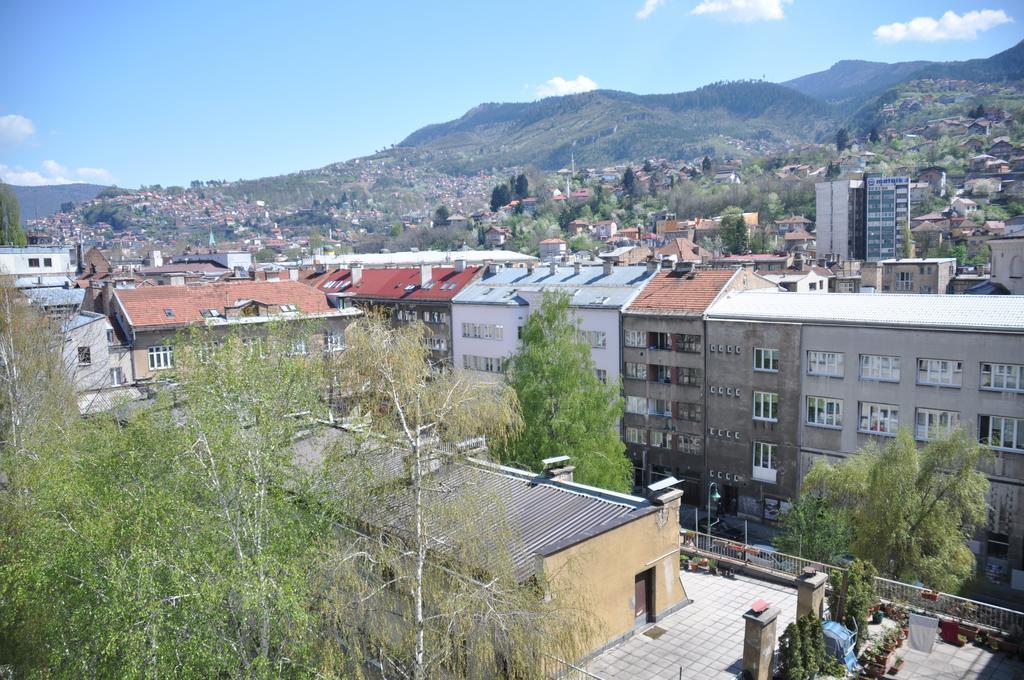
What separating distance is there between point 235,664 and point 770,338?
32403 mm

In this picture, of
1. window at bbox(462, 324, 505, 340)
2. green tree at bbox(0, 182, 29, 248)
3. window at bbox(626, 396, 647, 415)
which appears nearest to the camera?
window at bbox(626, 396, 647, 415)

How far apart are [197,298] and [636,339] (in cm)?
2765

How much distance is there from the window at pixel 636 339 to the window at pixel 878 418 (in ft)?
41.8

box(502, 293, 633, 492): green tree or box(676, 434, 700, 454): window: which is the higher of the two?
box(502, 293, 633, 492): green tree

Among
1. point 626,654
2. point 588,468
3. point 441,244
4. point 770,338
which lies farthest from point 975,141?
point 626,654

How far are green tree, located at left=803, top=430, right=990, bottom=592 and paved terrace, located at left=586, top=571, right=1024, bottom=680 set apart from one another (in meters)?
6.63

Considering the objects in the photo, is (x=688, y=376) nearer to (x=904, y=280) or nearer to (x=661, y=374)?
(x=661, y=374)

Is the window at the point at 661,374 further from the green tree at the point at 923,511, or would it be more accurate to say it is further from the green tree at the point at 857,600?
the green tree at the point at 857,600

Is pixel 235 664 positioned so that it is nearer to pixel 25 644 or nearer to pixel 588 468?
pixel 25 644

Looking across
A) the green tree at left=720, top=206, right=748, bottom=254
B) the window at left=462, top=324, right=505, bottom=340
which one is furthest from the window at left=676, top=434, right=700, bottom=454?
the green tree at left=720, top=206, right=748, bottom=254

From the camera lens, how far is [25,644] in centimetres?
1465

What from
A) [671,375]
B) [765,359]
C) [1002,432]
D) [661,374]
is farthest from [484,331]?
[1002,432]

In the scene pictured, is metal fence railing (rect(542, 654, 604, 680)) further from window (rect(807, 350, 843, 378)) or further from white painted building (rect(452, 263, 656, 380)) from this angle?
white painted building (rect(452, 263, 656, 380))

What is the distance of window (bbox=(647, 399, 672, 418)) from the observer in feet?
144
